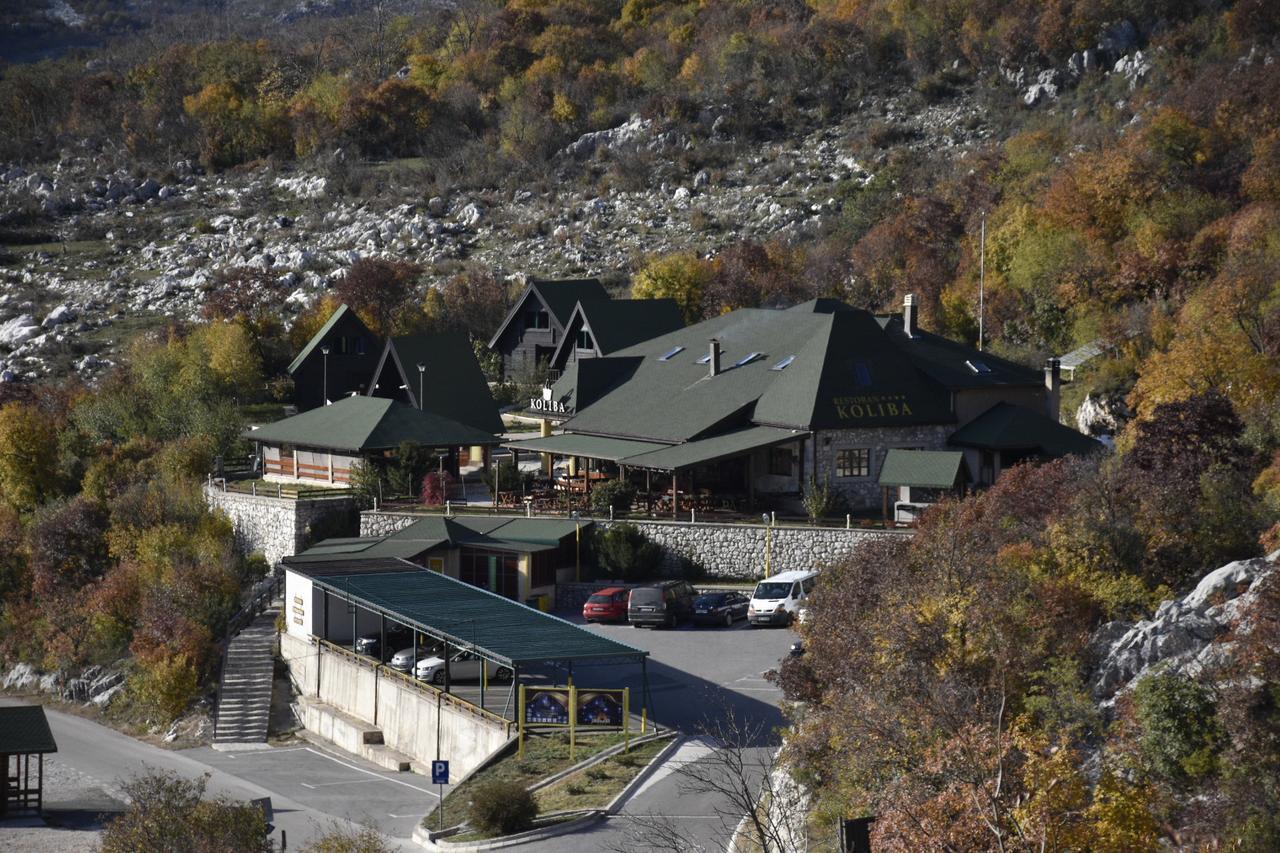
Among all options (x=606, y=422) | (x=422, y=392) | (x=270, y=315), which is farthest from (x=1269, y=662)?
(x=270, y=315)

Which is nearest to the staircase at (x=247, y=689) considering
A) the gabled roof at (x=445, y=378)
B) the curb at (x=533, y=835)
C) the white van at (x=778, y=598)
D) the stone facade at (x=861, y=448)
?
the white van at (x=778, y=598)

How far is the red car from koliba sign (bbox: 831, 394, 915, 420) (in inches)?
392

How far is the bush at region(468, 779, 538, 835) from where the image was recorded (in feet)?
107

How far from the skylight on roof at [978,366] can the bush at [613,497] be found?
12.1 meters

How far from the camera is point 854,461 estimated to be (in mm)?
54250

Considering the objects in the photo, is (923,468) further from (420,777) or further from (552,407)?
(552,407)

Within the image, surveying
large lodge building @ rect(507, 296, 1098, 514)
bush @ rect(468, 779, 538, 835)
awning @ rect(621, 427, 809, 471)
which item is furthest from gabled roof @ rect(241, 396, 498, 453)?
bush @ rect(468, 779, 538, 835)

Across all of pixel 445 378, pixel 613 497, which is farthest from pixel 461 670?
pixel 445 378

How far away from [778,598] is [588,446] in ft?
45.5

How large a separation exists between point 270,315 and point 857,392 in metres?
49.4

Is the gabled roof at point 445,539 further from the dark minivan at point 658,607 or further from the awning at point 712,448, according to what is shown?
the dark minivan at point 658,607

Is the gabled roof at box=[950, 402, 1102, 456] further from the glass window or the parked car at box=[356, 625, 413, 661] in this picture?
the parked car at box=[356, 625, 413, 661]

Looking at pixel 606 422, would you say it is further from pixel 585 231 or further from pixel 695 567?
pixel 585 231

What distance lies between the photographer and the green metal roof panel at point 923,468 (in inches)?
2007
